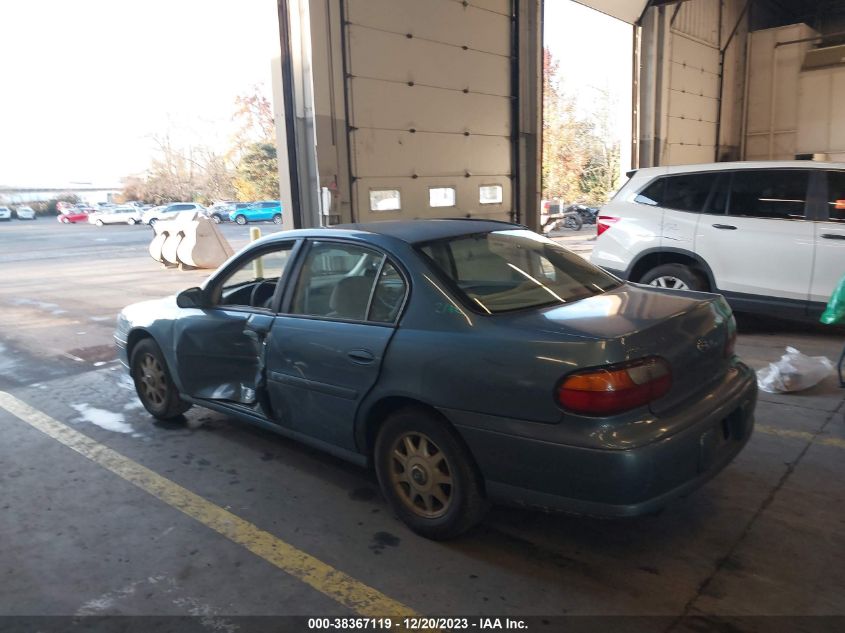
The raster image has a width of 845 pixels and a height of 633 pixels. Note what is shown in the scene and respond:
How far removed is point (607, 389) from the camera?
8.72 ft

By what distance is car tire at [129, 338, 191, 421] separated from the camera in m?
4.86

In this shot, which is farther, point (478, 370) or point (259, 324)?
point (259, 324)

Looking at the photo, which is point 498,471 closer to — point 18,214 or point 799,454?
point 799,454

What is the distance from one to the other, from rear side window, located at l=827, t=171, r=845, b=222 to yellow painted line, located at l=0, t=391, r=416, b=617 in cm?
554

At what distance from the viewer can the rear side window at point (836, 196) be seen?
6078 millimetres

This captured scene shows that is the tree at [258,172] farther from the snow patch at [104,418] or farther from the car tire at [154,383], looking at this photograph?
the car tire at [154,383]

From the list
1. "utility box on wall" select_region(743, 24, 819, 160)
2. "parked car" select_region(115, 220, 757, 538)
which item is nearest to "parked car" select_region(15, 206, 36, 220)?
"utility box on wall" select_region(743, 24, 819, 160)

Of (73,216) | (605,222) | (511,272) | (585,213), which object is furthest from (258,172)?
(511,272)

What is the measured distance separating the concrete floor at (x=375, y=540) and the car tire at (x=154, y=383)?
15 centimetres

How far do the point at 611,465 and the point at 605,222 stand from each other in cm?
539

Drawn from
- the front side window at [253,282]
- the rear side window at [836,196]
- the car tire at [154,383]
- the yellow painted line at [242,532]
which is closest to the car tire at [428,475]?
the yellow painted line at [242,532]

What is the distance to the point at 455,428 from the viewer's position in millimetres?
2984

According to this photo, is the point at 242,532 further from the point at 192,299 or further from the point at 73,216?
the point at 73,216

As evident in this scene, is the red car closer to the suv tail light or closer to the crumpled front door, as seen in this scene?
the crumpled front door
